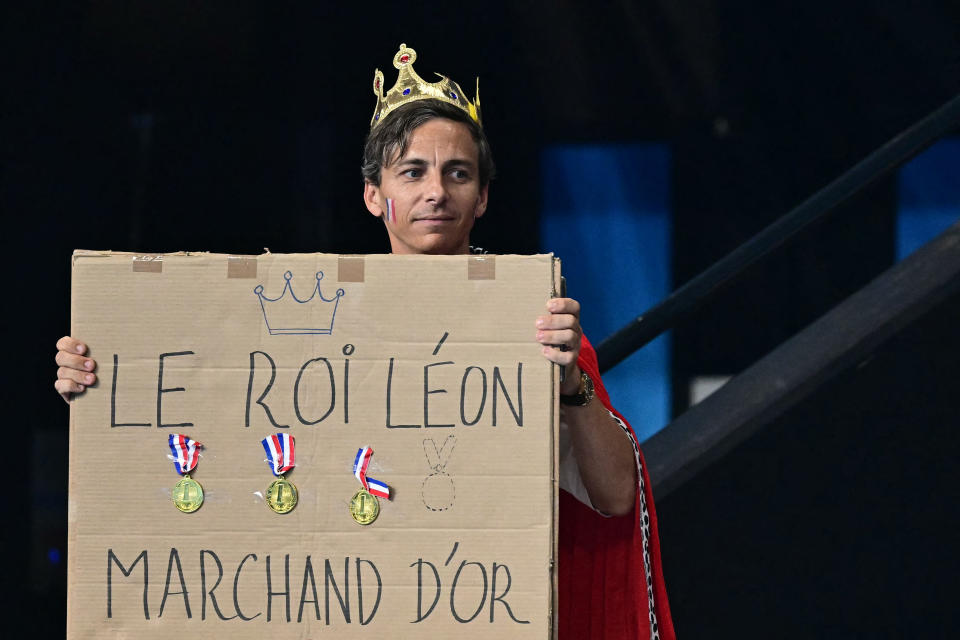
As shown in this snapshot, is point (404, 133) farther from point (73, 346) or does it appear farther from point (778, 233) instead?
point (778, 233)

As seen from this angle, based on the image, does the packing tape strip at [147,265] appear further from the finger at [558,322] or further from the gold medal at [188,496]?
the finger at [558,322]

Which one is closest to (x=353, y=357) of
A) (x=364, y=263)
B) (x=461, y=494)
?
(x=364, y=263)

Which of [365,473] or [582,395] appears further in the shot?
[582,395]

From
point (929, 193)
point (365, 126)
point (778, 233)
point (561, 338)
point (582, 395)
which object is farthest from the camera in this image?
point (929, 193)

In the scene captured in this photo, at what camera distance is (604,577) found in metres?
1.97

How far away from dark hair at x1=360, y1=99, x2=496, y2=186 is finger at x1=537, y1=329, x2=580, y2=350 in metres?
0.46

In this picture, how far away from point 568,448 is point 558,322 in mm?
317

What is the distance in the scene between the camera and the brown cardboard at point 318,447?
5.39ft

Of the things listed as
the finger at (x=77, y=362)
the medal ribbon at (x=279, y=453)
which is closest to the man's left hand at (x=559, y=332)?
the medal ribbon at (x=279, y=453)

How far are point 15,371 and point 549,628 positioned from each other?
289 cm

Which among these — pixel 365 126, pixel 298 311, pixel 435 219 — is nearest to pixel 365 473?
pixel 298 311

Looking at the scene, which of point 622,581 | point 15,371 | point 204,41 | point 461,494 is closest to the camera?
point 461,494

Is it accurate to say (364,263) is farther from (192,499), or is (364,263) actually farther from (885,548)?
(885,548)

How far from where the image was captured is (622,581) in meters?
1.97
